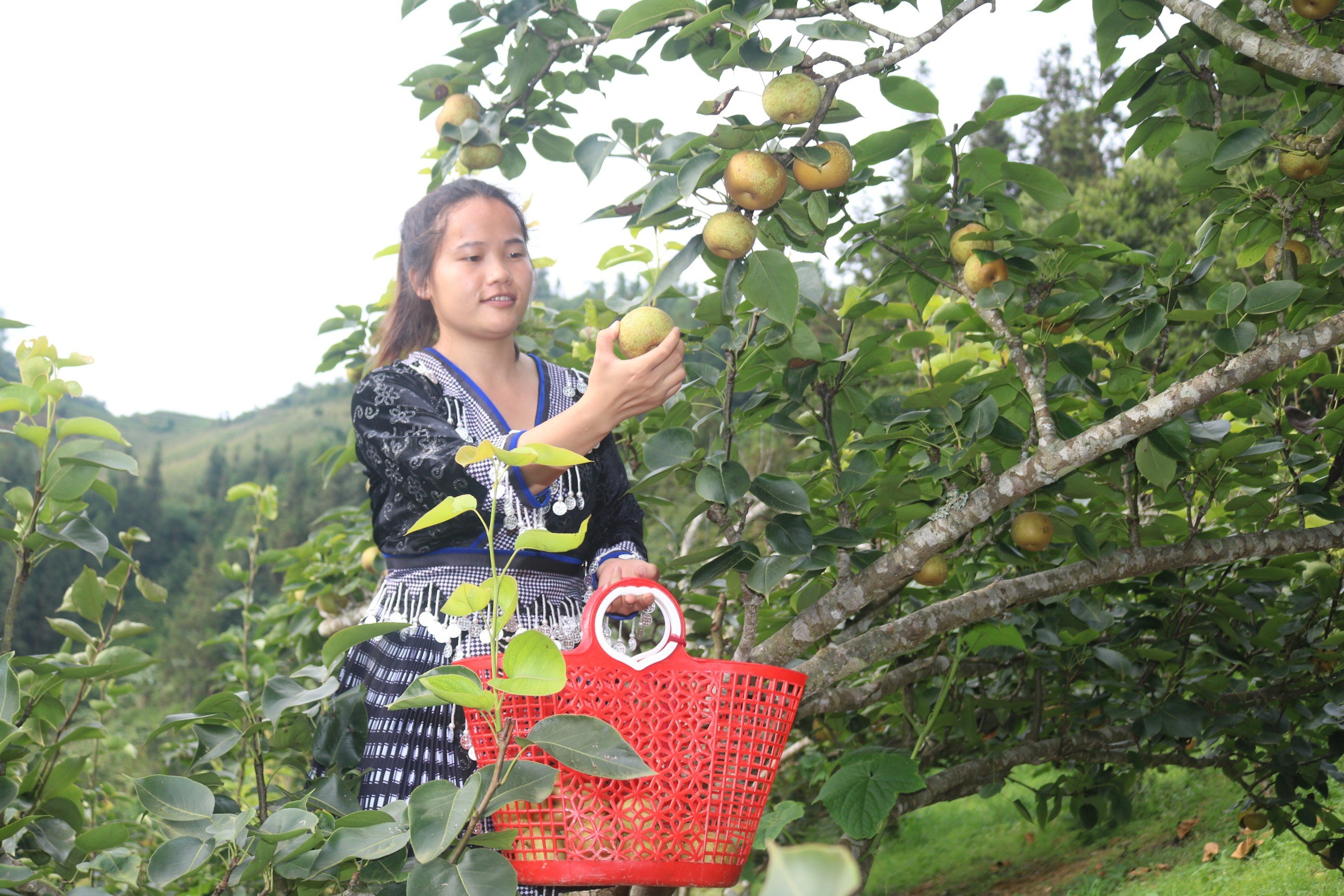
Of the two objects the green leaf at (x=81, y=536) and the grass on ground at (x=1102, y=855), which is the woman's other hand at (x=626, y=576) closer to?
the green leaf at (x=81, y=536)

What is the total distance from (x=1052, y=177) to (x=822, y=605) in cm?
72

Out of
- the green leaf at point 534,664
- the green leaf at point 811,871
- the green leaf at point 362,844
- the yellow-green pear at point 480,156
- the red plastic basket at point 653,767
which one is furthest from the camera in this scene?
the yellow-green pear at point 480,156

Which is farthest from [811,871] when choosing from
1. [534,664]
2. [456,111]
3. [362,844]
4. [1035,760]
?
[1035,760]

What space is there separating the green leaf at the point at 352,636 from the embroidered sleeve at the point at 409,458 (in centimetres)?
29

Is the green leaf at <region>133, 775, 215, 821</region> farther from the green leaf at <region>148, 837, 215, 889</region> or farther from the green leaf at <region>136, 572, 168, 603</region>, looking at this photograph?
the green leaf at <region>136, 572, 168, 603</region>

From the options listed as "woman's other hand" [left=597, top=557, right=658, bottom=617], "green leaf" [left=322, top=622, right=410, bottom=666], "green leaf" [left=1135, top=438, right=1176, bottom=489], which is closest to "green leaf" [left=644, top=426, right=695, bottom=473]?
"woman's other hand" [left=597, top=557, right=658, bottom=617]

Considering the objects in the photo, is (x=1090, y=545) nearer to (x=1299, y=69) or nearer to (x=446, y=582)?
(x=1299, y=69)

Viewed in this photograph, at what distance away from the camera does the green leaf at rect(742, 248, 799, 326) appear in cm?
117

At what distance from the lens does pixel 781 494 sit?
135 centimetres

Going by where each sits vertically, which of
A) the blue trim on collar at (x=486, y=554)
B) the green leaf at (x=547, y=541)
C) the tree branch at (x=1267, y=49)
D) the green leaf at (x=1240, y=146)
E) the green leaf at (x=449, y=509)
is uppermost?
the tree branch at (x=1267, y=49)

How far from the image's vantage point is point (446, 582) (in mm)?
1569

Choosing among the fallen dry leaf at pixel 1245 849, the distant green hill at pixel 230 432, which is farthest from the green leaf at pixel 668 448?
the distant green hill at pixel 230 432

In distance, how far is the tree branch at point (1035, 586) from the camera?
4.70 ft

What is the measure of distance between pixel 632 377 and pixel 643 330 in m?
0.07
